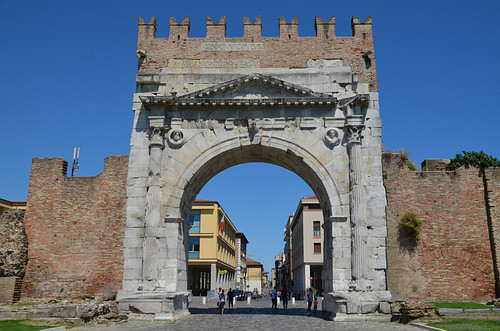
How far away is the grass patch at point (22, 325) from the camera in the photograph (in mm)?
10602

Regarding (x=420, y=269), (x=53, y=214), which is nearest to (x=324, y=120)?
(x=420, y=269)

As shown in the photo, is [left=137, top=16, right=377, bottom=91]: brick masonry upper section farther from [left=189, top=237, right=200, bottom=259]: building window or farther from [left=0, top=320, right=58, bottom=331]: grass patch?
[left=189, top=237, right=200, bottom=259]: building window

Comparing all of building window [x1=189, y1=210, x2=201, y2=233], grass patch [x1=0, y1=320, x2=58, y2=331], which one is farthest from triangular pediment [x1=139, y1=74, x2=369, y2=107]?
building window [x1=189, y1=210, x2=201, y2=233]

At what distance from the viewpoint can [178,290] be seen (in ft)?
49.8

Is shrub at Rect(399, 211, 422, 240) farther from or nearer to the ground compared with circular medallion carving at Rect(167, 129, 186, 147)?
nearer to the ground

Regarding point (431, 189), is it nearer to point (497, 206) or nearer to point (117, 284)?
point (497, 206)

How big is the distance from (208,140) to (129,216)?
12.2 ft

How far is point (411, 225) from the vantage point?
16047 mm

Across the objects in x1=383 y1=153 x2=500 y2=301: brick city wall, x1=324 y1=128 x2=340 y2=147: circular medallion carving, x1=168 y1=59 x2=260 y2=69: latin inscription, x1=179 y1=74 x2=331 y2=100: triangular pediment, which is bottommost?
x1=383 y1=153 x2=500 y2=301: brick city wall

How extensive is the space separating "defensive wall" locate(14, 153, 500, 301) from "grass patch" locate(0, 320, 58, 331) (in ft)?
14.0

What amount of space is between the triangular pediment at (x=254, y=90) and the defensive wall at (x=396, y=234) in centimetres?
401

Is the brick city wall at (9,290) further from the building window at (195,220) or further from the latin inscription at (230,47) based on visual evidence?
the building window at (195,220)

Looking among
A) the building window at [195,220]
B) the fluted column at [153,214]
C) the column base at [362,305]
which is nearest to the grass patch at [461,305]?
the column base at [362,305]

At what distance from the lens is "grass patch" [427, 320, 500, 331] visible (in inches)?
408
